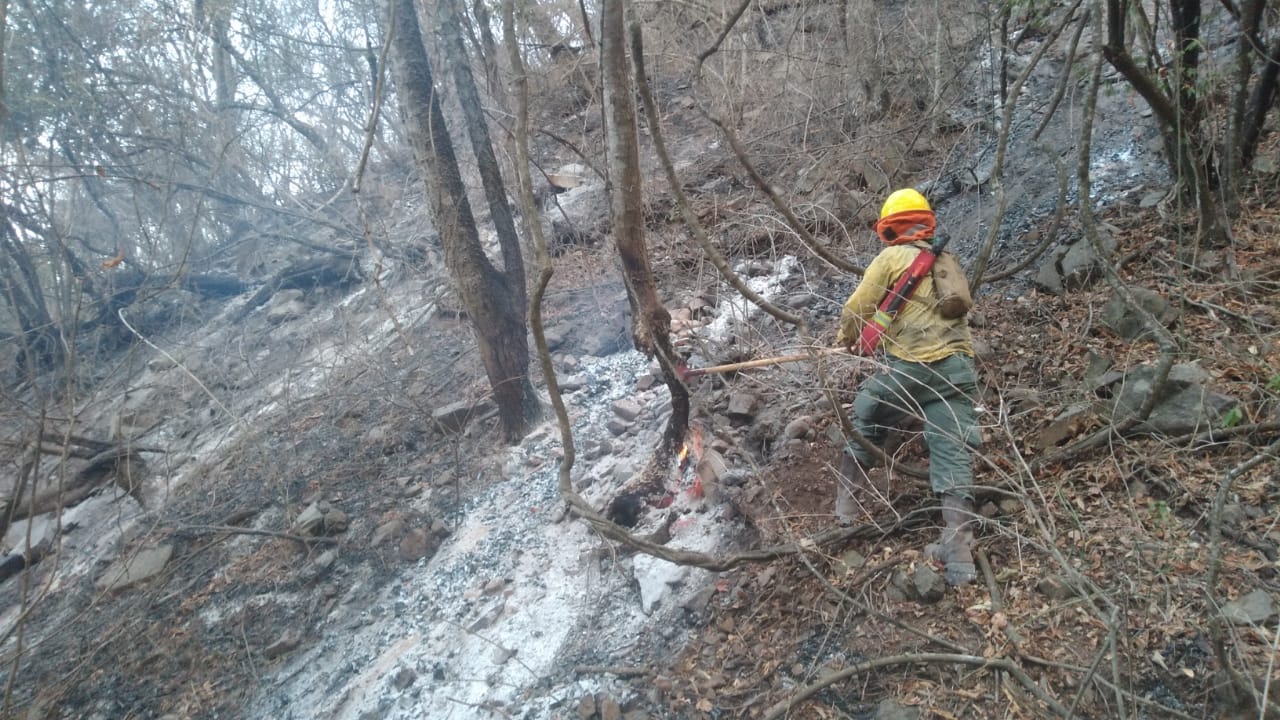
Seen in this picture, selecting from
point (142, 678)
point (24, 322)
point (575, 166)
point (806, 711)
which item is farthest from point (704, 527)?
point (24, 322)

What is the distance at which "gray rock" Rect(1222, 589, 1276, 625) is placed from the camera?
215cm

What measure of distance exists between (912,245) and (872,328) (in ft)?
1.45

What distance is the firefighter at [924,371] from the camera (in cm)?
290

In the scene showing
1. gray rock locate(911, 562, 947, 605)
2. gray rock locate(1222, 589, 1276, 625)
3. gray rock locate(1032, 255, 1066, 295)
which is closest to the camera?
gray rock locate(1222, 589, 1276, 625)

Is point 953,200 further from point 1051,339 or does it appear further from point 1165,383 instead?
point 1165,383

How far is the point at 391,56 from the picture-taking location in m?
4.81

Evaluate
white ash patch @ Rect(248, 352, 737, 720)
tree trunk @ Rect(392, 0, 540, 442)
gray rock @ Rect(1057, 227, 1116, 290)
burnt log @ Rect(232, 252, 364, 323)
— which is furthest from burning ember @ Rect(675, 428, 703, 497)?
burnt log @ Rect(232, 252, 364, 323)

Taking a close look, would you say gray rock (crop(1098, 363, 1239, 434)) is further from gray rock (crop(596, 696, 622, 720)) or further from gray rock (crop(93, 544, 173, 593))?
gray rock (crop(93, 544, 173, 593))

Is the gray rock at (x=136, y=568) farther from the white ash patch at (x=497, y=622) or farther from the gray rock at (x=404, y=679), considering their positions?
the gray rock at (x=404, y=679)

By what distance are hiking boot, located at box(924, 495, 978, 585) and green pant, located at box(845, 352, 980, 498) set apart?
0.06 metres

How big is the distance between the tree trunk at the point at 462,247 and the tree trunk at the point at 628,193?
1.50 metres

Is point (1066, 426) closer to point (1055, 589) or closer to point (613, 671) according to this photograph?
point (1055, 589)

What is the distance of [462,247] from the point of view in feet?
16.4

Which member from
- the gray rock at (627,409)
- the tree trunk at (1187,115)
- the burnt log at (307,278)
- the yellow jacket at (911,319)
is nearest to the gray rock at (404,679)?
the gray rock at (627,409)
